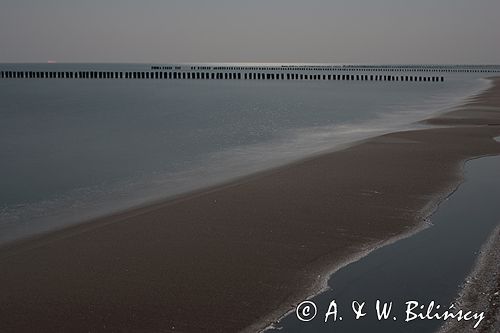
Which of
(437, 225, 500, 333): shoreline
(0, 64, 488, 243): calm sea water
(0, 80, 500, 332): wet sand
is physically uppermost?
(437, 225, 500, 333): shoreline

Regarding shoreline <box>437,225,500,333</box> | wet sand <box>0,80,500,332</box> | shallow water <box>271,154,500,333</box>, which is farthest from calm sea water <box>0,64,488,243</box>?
shoreline <box>437,225,500,333</box>

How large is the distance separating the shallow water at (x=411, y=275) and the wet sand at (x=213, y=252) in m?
0.32

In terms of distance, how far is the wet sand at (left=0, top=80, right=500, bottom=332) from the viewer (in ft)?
23.1

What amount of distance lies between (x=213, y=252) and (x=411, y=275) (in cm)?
296

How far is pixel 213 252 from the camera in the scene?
9.24 meters

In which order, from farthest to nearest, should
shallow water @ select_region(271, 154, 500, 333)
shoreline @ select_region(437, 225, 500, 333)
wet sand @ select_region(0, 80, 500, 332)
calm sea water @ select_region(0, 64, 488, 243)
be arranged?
calm sea water @ select_region(0, 64, 488, 243), wet sand @ select_region(0, 80, 500, 332), shallow water @ select_region(271, 154, 500, 333), shoreline @ select_region(437, 225, 500, 333)

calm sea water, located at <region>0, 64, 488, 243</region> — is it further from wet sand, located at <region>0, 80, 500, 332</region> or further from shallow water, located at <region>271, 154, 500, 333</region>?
shallow water, located at <region>271, 154, 500, 333</region>

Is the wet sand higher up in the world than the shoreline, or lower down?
lower down

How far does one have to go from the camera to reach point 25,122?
35.0 metres

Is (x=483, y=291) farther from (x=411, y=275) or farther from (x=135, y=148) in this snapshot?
(x=135, y=148)

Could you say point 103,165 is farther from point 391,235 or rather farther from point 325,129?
point 325,129

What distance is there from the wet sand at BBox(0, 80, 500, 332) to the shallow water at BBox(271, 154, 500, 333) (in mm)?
322

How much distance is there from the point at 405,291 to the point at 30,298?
4.77 m

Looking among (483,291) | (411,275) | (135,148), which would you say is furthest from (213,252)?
(135,148)
